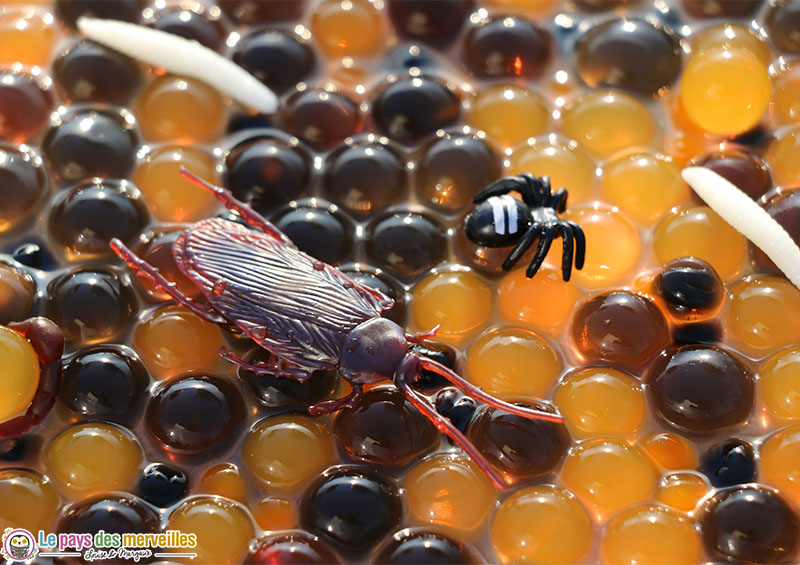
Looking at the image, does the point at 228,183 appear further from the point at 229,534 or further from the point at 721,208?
the point at 721,208

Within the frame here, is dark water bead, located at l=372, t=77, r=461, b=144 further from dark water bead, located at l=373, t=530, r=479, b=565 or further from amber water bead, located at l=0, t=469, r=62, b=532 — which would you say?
amber water bead, located at l=0, t=469, r=62, b=532

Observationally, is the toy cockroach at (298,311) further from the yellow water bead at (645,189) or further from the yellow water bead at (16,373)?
the yellow water bead at (645,189)

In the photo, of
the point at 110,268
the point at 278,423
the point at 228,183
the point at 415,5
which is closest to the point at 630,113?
the point at 415,5

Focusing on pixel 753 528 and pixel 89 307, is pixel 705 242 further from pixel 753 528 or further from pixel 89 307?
pixel 89 307

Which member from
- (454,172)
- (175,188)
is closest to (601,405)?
(454,172)

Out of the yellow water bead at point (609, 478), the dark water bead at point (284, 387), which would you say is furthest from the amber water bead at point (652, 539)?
the dark water bead at point (284, 387)
